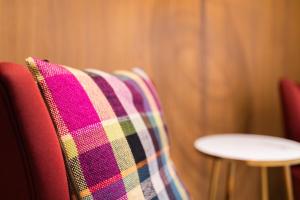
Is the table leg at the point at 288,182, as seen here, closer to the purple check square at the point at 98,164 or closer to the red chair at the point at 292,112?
the red chair at the point at 292,112

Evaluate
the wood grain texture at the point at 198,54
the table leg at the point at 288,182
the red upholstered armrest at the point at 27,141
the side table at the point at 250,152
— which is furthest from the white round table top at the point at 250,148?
the red upholstered armrest at the point at 27,141

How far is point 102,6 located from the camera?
3.99ft

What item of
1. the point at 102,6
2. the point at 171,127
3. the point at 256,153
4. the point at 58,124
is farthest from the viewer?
the point at 171,127

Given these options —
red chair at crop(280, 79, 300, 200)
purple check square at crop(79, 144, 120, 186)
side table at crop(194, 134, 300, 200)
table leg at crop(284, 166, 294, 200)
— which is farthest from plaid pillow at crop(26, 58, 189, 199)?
red chair at crop(280, 79, 300, 200)

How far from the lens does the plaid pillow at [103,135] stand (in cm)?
59

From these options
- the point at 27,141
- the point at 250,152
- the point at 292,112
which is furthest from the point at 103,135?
the point at 292,112

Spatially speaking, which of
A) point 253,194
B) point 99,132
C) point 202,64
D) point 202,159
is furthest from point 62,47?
point 253,194

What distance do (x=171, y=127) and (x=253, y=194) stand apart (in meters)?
0.64

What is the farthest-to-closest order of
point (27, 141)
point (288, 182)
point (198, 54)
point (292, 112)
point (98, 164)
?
point (198, 54) → point (292, 112) → point (288, 182) → point (98, 164) → point (27, 141)

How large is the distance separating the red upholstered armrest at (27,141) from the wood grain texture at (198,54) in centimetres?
60

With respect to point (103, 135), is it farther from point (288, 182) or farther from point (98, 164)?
point (288, 182)

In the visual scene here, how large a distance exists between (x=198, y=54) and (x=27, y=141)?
3.76 feet

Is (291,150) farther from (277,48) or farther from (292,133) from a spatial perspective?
(277,48)

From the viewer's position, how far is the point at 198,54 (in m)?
1.51
